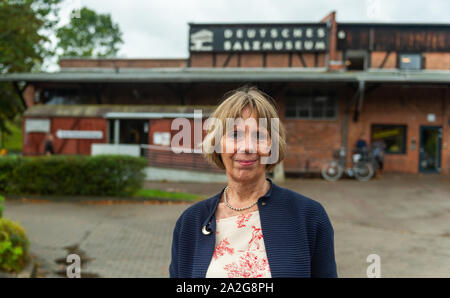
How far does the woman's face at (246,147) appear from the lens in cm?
152

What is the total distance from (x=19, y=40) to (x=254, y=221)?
1331 centimetres

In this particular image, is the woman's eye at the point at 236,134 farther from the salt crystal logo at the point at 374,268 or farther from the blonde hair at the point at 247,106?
the salt crystal logo at the point at 374,268

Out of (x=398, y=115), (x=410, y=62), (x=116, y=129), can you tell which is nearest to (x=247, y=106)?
(x=410, y=62)

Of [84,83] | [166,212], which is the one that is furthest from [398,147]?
[84,83]

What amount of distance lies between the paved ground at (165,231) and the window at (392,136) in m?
7.93

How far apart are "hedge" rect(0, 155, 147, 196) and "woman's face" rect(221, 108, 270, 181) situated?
392 inches

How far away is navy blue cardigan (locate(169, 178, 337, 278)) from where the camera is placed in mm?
1505

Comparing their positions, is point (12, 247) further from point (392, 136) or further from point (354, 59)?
point (354, 59)

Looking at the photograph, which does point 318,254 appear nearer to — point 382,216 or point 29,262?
point 29,262

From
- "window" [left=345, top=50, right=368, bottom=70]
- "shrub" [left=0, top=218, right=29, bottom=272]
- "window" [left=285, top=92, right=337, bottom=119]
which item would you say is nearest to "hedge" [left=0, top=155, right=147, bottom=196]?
"shrub" [left=0, top=218, right=29, bottom=272]

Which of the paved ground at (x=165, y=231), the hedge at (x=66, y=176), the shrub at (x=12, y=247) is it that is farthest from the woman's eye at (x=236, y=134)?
the hedge at (x=66, y=176)

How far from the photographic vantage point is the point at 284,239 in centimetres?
153

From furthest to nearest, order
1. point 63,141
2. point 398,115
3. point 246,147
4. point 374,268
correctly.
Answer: point 63,141 → point 398,115 → point 374,268 → point 246,147
